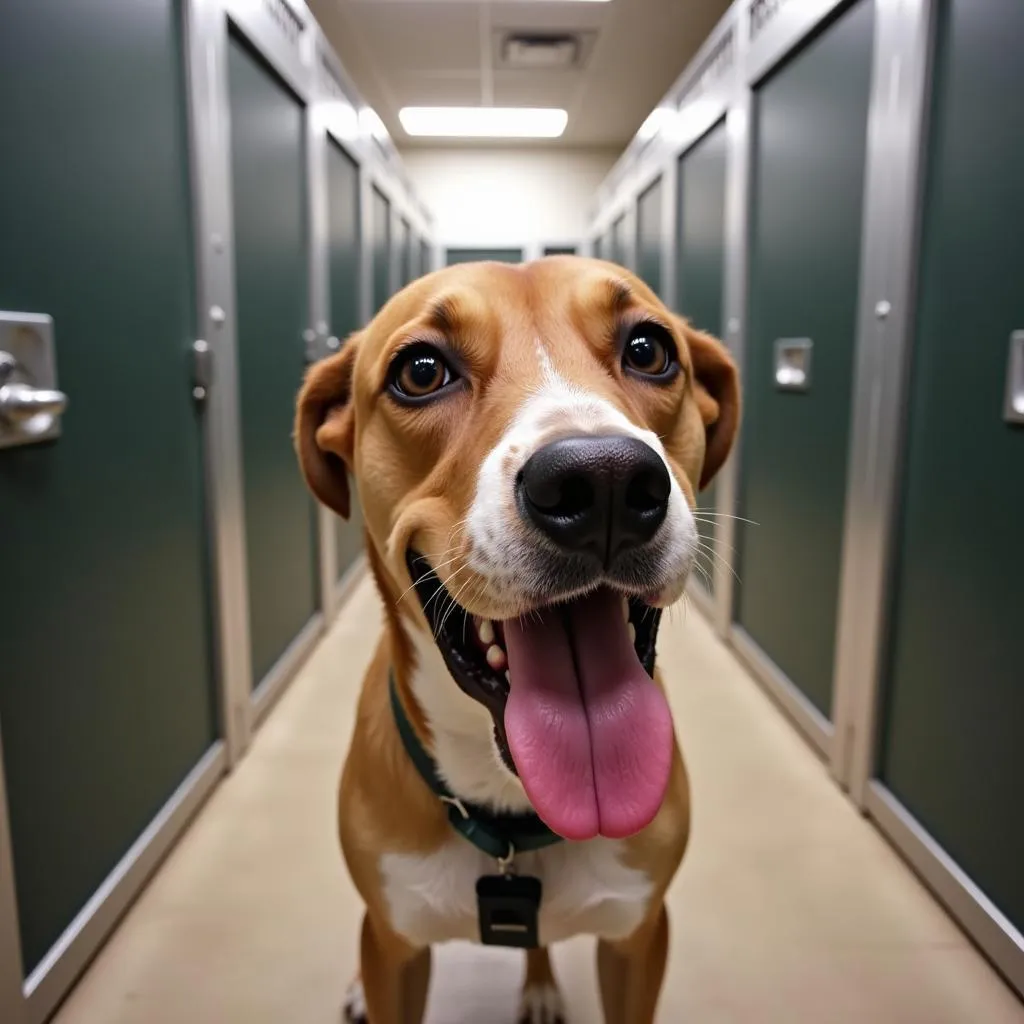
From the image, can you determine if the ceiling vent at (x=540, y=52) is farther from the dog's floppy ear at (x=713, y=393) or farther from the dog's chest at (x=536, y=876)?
the dog's chest at (x=536, y=876)

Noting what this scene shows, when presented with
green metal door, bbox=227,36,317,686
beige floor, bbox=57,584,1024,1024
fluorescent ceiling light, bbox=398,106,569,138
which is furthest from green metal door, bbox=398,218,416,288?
beige floor, bbox=57,584,1024,1024

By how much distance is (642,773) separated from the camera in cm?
85

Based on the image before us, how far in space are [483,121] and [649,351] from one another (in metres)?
2.70

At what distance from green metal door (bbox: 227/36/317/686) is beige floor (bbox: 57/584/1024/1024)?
66 centimetres

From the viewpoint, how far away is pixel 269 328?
105 inches

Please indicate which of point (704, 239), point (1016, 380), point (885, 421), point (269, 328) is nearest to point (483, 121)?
point (704, 239)

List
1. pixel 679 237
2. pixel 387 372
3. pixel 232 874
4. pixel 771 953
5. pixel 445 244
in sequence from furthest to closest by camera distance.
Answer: pixel 445 244 → pixel 679 237 → pixel 232 874 → pixel 771 953 → pixel 387 372

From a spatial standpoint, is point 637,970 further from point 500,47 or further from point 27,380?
point 500,47

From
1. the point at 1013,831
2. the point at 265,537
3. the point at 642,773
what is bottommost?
the point at 1013,831

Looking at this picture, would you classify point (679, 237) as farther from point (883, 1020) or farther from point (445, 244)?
point (445, 244)

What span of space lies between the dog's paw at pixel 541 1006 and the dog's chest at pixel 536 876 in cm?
44

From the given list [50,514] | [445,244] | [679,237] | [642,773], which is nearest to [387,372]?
[642,773]

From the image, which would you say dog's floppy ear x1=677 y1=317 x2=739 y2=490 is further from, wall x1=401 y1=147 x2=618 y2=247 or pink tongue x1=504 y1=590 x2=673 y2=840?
wall x1=401 y1=147 x2=618 y2=247

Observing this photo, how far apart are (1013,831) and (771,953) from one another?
1.59 feet
